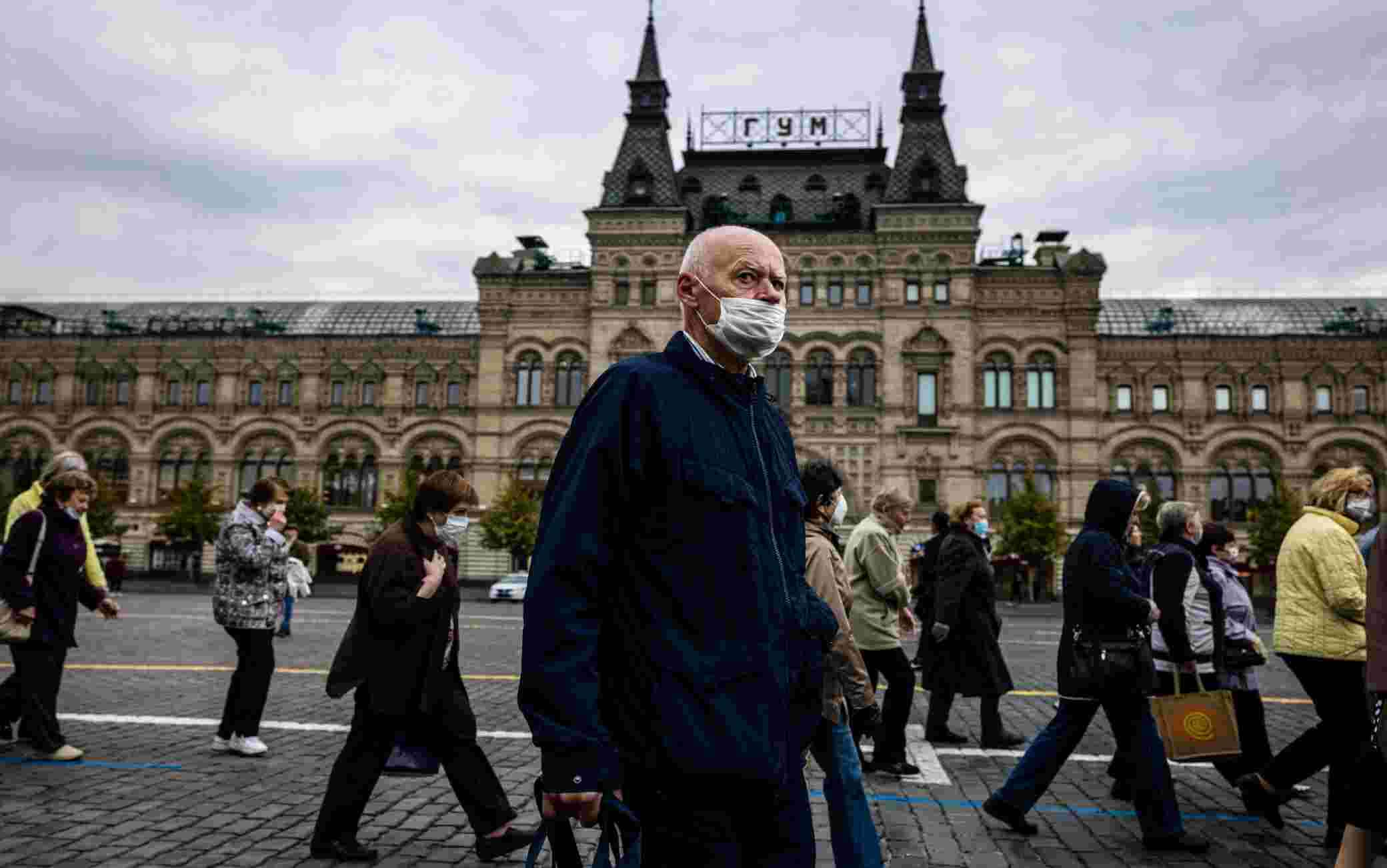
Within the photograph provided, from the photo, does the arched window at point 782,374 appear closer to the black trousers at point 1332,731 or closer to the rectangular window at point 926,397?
the rectangular window at point 926,397

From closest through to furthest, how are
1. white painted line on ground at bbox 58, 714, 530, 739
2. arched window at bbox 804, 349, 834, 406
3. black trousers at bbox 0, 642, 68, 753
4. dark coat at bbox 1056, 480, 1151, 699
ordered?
dark coat at bbox 1056, 480, 1151, 699 → black trousers at bbox 0, 642, 68, 753 → white painted line on ground at bbox 58, 714, 530, 739 → arched window at bbox 804, 349, 834, 406

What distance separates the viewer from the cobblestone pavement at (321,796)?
507 cm

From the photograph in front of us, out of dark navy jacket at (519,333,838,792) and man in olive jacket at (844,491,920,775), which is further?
man in olive jacket at (844,491,920,775)

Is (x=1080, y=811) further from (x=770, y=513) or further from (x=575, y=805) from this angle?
(x=575, y=805)

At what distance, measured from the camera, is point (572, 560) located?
2428 millimetres

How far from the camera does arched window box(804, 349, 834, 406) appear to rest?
37.8 metres

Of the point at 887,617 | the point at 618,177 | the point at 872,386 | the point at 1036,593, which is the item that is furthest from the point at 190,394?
the point at 887,617

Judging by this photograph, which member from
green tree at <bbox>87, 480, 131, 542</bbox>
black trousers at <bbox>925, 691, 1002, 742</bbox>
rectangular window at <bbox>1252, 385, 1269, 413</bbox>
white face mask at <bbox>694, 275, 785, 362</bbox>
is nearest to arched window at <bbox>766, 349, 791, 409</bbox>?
rectangular window at <bbox>1252, 385, 1269, 413</bbox>

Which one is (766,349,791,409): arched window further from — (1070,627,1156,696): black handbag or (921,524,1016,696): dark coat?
(1070,627,1156,696): black handbag

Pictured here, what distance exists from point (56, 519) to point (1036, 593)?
113ft

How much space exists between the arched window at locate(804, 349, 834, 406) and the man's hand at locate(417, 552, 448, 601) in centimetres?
3296

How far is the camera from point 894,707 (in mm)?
7121

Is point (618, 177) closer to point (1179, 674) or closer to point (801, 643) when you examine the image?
point (1179, 674)

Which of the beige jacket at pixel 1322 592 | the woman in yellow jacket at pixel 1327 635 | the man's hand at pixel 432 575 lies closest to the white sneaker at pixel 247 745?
the man's hand at pixel 432 575
